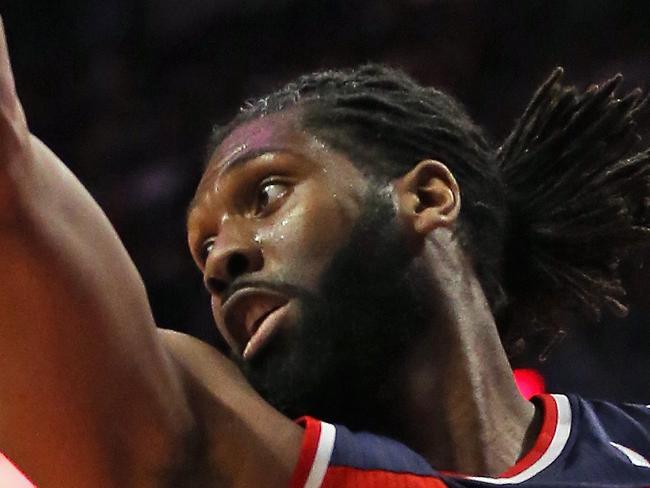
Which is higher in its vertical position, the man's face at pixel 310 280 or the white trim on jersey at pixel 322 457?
the man's face at pixel 310 280

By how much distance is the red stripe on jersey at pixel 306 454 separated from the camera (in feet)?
2.51

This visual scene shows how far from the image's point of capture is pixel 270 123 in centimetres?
100

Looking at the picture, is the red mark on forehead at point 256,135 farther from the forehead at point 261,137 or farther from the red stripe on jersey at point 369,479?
the red stripe on jersey at point 369,479

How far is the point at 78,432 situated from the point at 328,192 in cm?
32

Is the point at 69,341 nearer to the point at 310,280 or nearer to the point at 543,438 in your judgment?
the point at 310,280

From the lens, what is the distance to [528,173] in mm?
1169

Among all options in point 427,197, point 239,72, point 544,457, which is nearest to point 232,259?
point 427,197

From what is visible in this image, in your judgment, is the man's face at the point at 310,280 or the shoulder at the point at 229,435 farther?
the man's face at the point at 310,280

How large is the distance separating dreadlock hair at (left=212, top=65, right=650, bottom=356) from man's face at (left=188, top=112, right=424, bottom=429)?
79 millimetres

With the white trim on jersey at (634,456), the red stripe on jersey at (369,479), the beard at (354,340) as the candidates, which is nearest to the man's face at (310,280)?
the beard at (354,340)

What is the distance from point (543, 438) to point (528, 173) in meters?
0.33

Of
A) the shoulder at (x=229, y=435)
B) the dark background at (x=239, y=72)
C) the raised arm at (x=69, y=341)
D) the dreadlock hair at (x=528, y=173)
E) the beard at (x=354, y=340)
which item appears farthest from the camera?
the dark background at (x=239, y=72)

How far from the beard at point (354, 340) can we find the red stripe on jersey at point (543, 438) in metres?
0.10

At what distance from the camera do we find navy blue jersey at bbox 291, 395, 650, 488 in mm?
783
